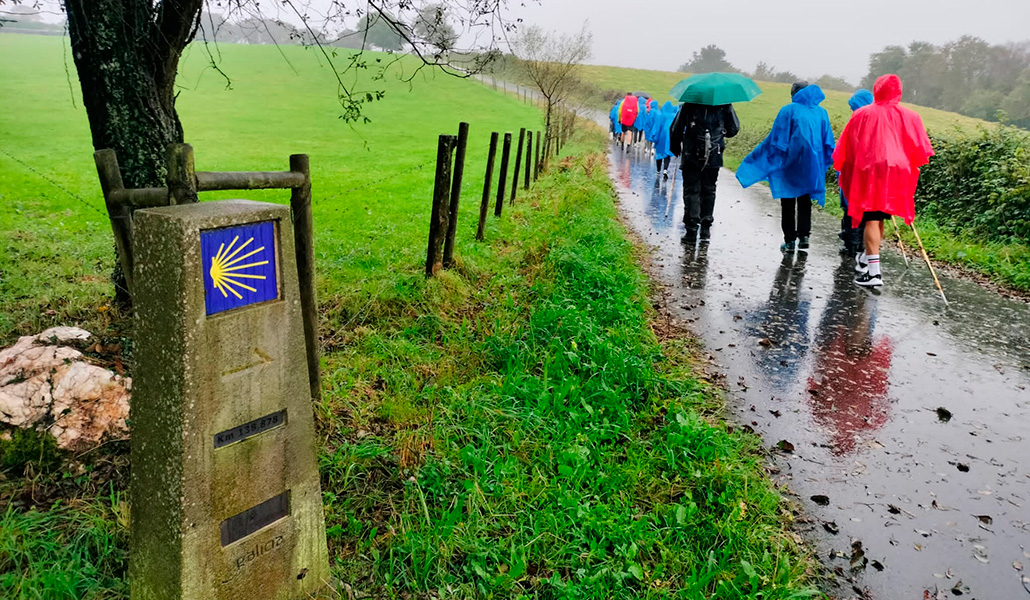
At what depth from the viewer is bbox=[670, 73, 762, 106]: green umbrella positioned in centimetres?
870

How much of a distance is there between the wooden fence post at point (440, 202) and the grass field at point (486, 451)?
256 mm

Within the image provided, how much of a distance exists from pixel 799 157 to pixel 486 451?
23.4 ft

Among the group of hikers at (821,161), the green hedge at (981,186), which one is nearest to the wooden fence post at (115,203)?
the group of hikers at (821,161)

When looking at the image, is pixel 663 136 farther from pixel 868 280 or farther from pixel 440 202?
pixel 440 202

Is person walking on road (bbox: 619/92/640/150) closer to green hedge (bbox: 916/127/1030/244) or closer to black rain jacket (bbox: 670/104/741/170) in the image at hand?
green hedge (bbox: 916/127/1030/244)

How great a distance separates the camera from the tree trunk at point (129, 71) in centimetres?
390

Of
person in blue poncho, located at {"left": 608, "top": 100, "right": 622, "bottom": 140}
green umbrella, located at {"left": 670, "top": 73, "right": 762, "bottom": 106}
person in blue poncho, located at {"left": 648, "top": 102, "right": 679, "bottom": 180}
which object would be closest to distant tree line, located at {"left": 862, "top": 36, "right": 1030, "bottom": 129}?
person in blue poncho, located at {"left": 608, "top": 100, "right": 622, "bottom": 140}

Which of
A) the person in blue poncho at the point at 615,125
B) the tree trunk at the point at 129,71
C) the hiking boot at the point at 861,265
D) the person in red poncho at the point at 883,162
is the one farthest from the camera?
the person in blue poncho at the point at 615,125

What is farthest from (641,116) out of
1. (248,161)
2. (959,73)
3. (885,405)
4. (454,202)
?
(959,73)

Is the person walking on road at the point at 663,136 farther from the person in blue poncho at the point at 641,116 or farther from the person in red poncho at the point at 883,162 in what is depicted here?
the person in red poncho at the point at 883,162

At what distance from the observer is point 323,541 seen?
97.7 inches

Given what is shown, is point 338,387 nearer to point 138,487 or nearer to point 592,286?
point 138,487

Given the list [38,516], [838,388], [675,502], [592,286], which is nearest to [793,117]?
[592,286]

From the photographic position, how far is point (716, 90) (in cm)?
872
